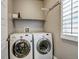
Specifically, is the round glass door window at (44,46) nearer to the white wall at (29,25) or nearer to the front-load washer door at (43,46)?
the front-load washer door at (43,46)

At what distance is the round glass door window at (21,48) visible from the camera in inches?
122

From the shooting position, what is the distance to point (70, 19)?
6.85 feet

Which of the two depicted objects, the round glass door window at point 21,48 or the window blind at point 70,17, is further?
the round glass door window at point 21,48

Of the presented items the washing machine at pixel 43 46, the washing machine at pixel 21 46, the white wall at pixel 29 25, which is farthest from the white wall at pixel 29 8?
the washing machine at pixel 21 46

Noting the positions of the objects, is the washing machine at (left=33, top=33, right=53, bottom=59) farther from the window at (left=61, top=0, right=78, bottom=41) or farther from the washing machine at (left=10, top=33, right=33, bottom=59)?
the window at (left=61, top=0, right=78, bottom=41)

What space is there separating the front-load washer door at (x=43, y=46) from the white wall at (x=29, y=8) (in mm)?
1468

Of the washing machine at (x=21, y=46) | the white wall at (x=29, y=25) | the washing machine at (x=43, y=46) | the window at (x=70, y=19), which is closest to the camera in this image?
the window at (x=70, y=19)

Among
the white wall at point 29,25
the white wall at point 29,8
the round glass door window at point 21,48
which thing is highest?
the white wall at point 29,8

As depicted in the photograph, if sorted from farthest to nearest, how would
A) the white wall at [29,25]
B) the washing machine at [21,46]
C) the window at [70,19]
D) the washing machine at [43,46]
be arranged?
the white wall at [29,25] → the washing machine at [43,46] → the washing machine at [21,46] → the window at [70,19]

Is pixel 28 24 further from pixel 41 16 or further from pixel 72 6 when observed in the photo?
pixel 72 6

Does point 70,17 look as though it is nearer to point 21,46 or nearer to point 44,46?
point 44,46

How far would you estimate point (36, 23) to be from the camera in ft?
15.1

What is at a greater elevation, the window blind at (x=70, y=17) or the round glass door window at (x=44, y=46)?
the window blind at (x=70, y=17)

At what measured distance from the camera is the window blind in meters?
1.89
